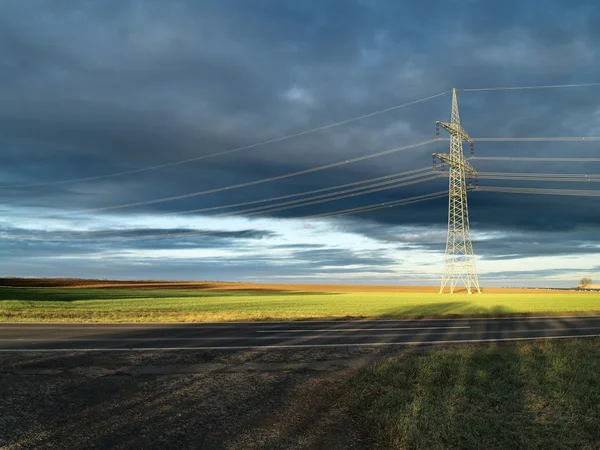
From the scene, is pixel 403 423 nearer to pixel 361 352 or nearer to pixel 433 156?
pixel 361 352

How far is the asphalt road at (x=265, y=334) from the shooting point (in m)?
14.2

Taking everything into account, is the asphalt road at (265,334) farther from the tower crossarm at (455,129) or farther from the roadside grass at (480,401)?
the tower crossarm at (455,129)

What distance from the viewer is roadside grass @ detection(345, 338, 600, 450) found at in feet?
19.8

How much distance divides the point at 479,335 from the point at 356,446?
44.6 feet

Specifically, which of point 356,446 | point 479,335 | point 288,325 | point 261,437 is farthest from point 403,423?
point 288,325

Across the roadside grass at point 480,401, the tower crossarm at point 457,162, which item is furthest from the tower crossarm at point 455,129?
the roadside grass at point 480,401

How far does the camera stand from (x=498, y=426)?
6414mm

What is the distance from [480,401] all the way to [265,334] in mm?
10311

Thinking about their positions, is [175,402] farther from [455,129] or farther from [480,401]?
[455,129]

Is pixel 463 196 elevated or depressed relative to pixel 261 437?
elevated

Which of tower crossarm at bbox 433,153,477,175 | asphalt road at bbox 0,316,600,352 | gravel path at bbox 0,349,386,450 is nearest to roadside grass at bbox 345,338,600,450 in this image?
gravel path at bbox 0,349,386,450

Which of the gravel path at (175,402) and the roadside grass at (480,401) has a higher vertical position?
the roadside grass at (480,401)

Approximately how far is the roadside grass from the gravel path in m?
0.53

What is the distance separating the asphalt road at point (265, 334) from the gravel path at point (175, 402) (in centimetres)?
224
